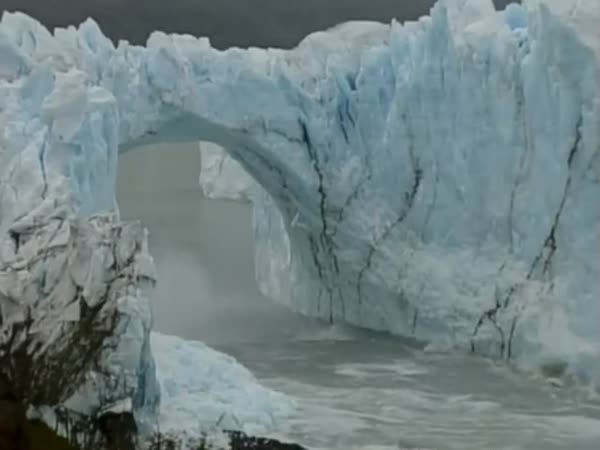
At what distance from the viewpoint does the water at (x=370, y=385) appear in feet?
21.6

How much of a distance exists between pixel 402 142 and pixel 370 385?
2.36 metres

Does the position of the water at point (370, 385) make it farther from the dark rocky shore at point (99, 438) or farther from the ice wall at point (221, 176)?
the ice wall at point (221, 176)

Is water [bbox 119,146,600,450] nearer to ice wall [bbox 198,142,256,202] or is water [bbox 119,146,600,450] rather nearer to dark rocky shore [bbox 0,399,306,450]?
dark rocky shore [bbox 0,399,306,450]

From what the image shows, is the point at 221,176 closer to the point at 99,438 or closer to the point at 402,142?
the point at 402,142

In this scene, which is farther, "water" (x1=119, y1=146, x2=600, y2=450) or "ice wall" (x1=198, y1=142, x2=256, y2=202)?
"ice wall" (x1=198, y1=142, x2=256, y2=202)

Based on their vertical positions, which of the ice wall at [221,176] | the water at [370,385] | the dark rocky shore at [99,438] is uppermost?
the ice wall at [221,176]

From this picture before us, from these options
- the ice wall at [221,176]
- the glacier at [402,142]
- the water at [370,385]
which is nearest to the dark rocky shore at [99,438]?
the water at [370,385]

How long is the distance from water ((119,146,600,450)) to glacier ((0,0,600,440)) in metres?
0.35

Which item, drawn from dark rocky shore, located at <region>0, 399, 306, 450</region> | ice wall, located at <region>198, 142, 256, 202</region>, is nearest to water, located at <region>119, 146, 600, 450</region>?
dark rocky shore, located at <region>0, 399, 306, 450</region>

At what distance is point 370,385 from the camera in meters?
7.93

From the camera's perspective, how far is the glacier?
302 inches

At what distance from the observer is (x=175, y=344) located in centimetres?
784

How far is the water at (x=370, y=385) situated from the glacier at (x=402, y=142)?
0.35 metres

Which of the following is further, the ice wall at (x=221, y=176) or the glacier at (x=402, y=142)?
the ice wall at (x=221, y=176)
